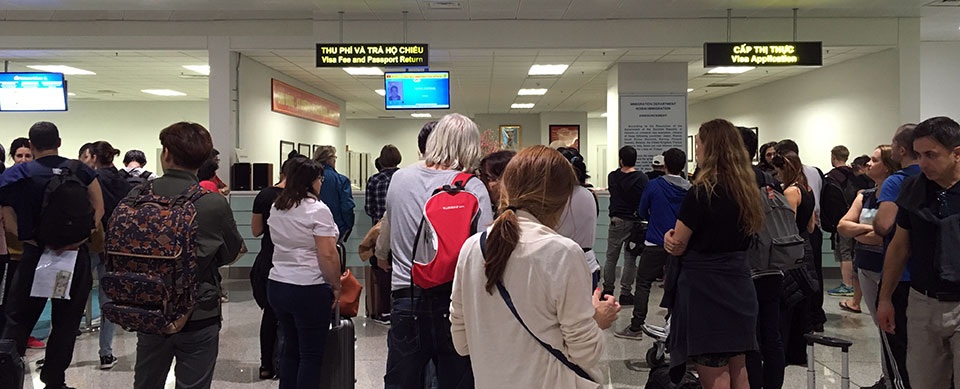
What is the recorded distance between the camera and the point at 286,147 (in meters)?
10.9

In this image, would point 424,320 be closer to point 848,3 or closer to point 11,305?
point 11,305

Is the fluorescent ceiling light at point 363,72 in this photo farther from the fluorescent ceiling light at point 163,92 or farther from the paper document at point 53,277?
the paper document at point 53,277

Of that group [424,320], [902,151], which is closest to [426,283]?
[424,320]

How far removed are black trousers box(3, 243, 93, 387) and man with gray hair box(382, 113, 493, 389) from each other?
2.15m

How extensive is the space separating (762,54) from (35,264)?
732 centimetres

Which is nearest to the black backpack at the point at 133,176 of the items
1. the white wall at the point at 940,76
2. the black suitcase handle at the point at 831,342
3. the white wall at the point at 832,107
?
the black suitcase handle at the point at 831,342

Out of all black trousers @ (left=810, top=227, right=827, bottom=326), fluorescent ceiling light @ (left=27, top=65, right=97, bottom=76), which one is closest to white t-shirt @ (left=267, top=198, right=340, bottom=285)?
black trousers @ (left=810, top=227, right=827, bottom=326)

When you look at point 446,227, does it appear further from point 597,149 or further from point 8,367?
point 597,149

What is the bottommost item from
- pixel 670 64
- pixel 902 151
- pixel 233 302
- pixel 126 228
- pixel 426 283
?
pixel 233 302

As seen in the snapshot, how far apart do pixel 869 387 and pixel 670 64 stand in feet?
20.8

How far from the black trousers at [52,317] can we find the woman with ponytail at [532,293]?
2.92m

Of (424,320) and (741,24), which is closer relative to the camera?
(424,320)

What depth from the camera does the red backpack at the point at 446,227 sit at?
91.0 inches

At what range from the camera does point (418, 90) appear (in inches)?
364
